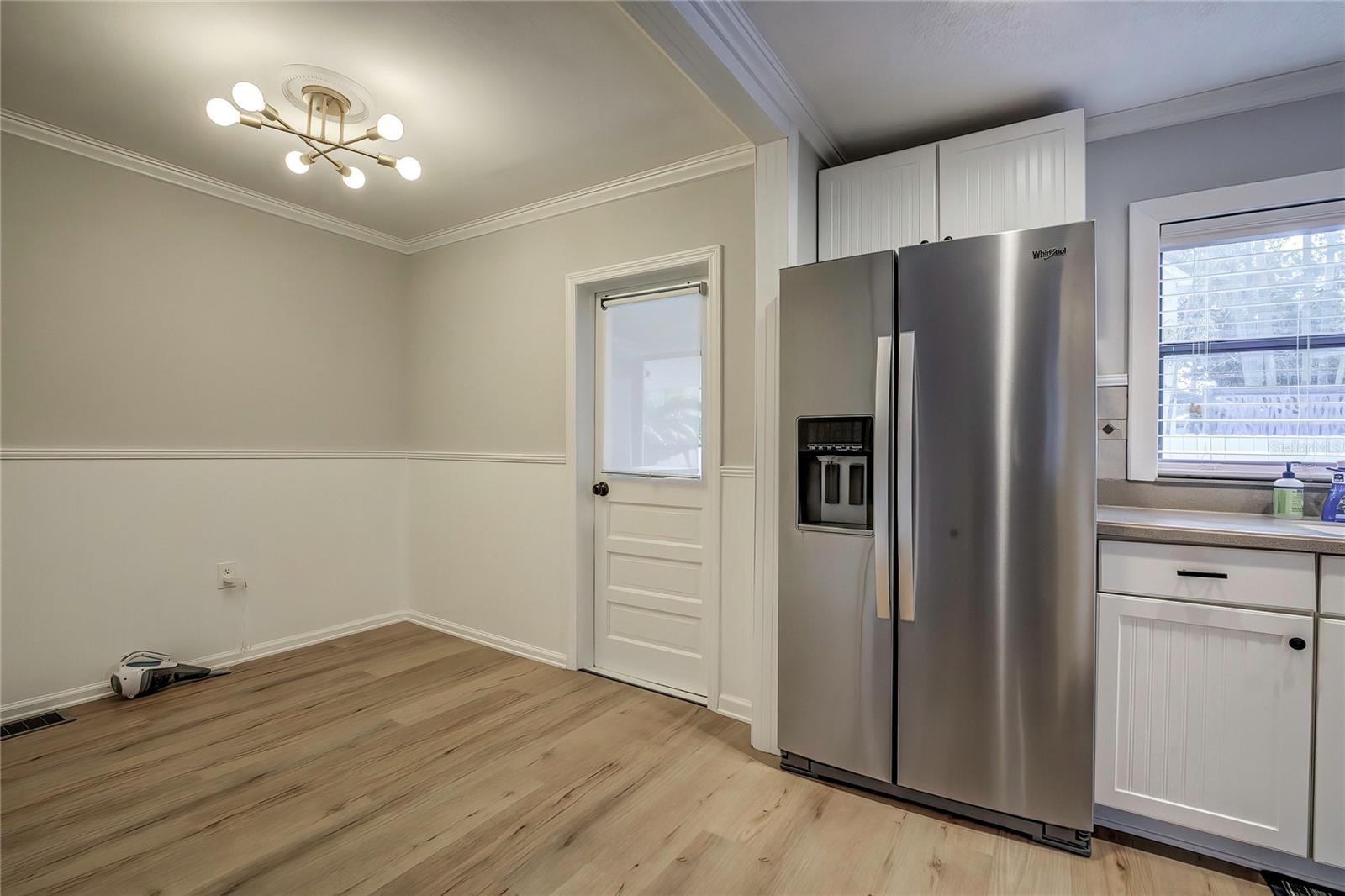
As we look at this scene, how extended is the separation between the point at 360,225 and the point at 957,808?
4223 millimetres

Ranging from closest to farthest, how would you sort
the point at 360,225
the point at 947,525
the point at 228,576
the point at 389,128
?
the point at 947,525 < the point at 389,128 < the point at 228,576 < the point at 360,225

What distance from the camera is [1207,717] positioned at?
1774mm

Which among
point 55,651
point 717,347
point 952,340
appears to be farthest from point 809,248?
point 55,651

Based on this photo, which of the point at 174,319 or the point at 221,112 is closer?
the point at 221,112

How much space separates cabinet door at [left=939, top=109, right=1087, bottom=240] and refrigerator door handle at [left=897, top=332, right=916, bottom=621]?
707 mm

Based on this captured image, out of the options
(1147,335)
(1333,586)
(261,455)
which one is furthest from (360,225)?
(1333,586)

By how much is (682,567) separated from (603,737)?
0.87 meters

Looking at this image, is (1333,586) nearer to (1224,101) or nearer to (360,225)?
(1224,101)

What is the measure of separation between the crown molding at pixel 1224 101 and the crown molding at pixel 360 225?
4.58 ft

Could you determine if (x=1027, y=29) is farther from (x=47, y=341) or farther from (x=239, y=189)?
(x=47, y=341)

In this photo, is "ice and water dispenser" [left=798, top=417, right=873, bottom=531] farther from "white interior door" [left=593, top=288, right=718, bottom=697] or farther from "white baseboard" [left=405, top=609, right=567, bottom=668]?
"white baseboard" [left=405, top=609, right=567, bottom=668]

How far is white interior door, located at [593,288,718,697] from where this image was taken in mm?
3055

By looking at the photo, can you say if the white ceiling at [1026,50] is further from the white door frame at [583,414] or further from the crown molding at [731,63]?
the white door frame at [583,414]

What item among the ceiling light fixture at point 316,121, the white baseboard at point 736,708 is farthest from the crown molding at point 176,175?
the white baseboard at point 736,708
